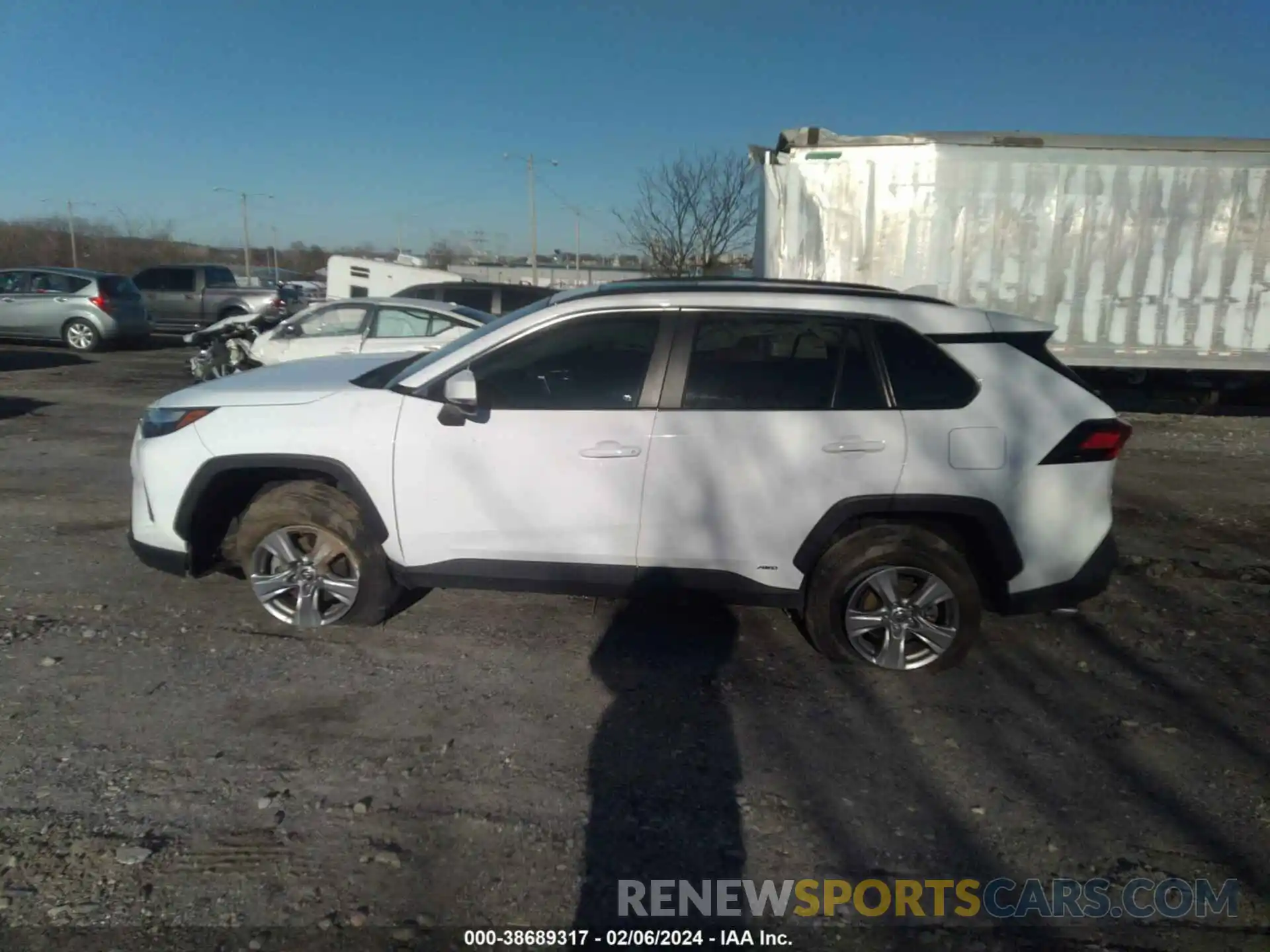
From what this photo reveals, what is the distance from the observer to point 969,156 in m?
9.95

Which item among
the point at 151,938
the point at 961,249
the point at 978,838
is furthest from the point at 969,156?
the point at 151,938

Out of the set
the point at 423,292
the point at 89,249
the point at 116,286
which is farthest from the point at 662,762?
the point at 89,249

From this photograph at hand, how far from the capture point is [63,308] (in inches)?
699

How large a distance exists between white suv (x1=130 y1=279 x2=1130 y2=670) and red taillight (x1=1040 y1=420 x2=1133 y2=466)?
10mm

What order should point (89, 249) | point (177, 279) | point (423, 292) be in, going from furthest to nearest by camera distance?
point (89, 249), point (177, 279), point (423, 292)

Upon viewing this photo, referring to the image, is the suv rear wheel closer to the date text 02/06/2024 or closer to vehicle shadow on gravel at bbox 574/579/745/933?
vehicle shadow on gravel at bbox 574/579/745/933

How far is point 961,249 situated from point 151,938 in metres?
10.1

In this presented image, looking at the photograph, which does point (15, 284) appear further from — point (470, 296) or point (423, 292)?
point (470, 296)

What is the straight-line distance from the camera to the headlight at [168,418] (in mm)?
4312

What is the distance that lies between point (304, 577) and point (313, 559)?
107mm

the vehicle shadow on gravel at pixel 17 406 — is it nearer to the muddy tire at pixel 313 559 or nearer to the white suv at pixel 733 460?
the muddy tire at pixel 313 559

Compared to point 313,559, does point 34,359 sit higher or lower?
lower

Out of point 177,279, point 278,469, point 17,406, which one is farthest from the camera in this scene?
→ point 177,279

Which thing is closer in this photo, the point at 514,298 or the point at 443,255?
the point at 514,298
